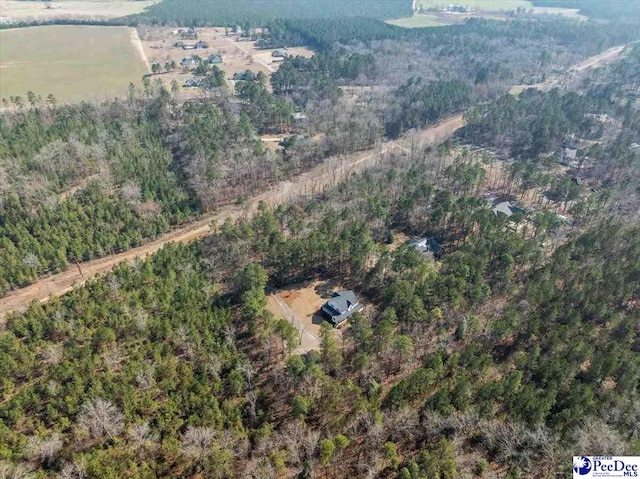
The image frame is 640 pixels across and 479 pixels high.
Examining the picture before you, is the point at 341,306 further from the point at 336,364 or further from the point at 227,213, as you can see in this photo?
the point at 227,213

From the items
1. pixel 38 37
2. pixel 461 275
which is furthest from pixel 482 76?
pixel 38 37

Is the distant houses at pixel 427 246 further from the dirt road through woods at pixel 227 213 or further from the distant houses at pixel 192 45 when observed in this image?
the distant houses at pixel 192 45

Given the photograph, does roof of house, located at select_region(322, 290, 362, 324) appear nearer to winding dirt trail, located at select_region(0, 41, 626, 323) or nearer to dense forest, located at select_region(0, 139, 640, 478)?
dense forest, located at select_region(0, 139, 640, 478)

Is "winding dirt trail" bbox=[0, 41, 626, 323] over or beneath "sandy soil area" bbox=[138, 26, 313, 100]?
beneath

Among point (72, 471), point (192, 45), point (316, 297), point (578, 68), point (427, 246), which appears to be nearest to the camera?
point (72, 471)

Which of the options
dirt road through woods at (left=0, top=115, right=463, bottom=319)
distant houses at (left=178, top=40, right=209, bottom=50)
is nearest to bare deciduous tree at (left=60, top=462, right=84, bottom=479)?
dirt road through woods at (left=0, top=115, right=463, bottom=319)

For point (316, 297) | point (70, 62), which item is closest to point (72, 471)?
point (316, 297)
